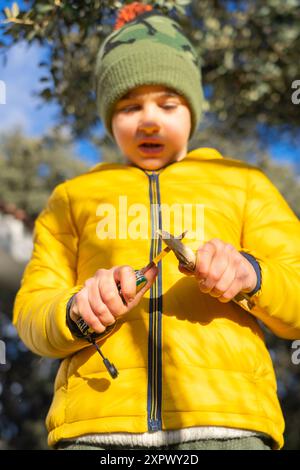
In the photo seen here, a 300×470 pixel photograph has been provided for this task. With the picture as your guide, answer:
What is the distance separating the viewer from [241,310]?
171cm

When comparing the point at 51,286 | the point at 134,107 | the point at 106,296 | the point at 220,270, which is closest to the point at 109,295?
the point at 106,296

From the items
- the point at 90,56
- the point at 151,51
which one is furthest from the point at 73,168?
the point at 151,51

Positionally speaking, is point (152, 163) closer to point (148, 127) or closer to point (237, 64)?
point (148, 127)

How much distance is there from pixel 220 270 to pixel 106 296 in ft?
0.85

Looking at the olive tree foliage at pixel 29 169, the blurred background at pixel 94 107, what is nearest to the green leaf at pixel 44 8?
the blurred background at pixel 94 107

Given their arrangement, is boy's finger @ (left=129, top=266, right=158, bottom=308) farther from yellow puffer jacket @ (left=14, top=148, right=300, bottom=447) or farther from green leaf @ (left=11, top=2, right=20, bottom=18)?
green leaf @ (left=11, top=2, right=20, bottom=18)

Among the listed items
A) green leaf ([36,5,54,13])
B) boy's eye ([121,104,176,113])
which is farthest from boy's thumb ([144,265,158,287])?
green leaf ([36,5,54,13])

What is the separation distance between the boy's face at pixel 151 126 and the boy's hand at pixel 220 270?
633mm

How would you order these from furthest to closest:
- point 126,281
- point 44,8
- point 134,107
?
point 44,8, point 134,107, point 126,281

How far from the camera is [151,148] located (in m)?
2.04

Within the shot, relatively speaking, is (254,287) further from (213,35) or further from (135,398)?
(213,35)

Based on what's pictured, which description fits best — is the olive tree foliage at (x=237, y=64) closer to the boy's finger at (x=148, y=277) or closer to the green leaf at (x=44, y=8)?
the green leaf at (x=44, y=8)

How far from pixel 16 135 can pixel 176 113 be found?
1109 cm

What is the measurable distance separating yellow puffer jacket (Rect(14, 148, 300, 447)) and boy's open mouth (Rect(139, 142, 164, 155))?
73mm
